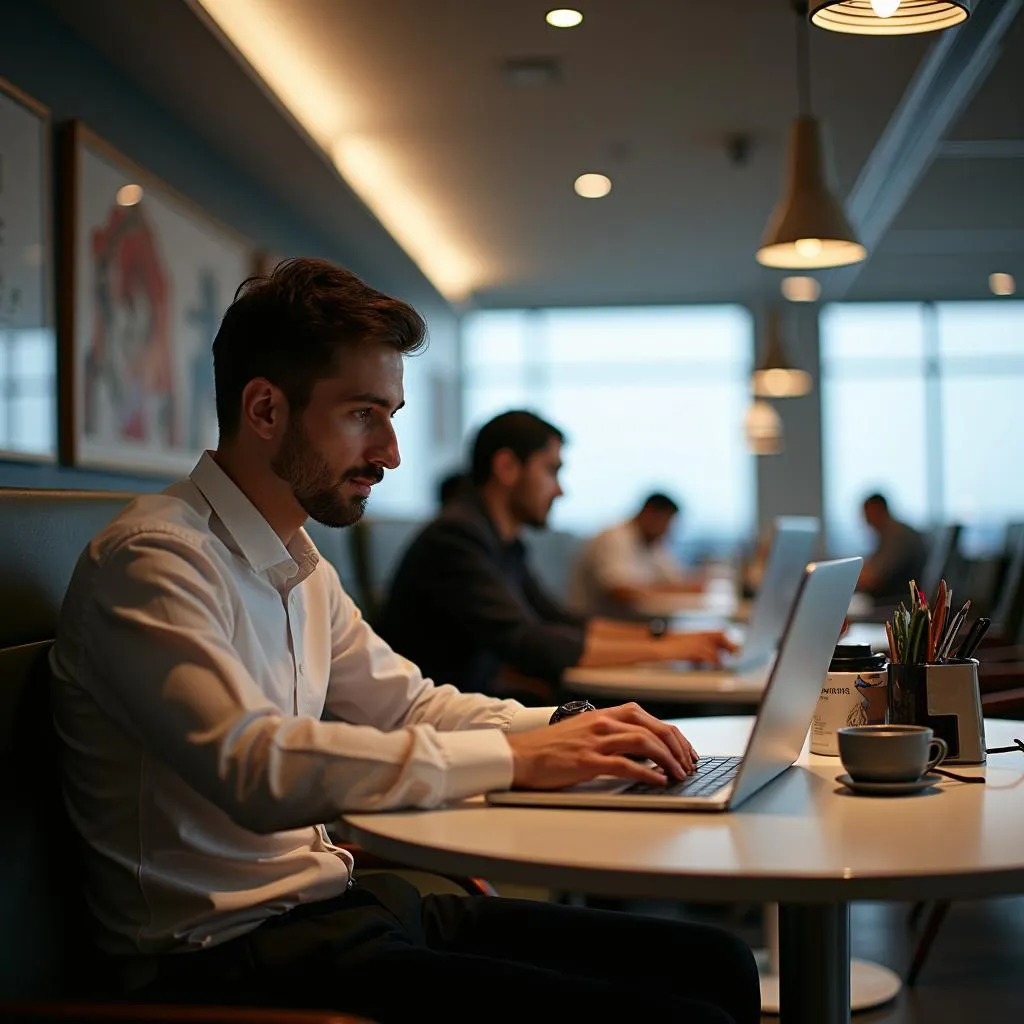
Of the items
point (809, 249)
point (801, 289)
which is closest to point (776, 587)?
point (809, 249)

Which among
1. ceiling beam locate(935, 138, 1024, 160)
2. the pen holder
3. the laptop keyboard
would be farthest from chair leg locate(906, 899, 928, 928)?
ceiling beam locate(935, 138, 1024, 160)

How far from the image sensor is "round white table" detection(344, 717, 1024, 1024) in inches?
44.4

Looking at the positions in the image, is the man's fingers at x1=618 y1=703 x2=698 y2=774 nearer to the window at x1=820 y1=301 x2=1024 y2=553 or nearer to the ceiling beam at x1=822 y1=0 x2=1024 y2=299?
the ceiling beam at x1=822 y1=0 x2=1024 y2=299

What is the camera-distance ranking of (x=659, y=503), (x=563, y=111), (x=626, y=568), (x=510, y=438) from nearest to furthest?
(x=510, y=438)
(x=563, y=111)
(x=626, y=568)
(x=659, y=503)

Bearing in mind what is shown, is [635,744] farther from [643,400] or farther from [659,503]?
[643,400]

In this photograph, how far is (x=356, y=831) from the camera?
1.32 metres

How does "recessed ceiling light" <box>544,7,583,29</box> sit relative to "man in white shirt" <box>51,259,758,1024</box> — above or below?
above

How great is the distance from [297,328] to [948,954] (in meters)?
2.49

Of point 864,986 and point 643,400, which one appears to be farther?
point 643,400

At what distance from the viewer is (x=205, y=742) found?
1268mm

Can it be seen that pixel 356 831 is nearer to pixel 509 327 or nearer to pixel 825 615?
pixel 825 615

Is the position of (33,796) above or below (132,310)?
below

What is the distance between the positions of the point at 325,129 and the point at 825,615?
488cm

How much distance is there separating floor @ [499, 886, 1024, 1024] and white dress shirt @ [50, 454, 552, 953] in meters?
1.57
